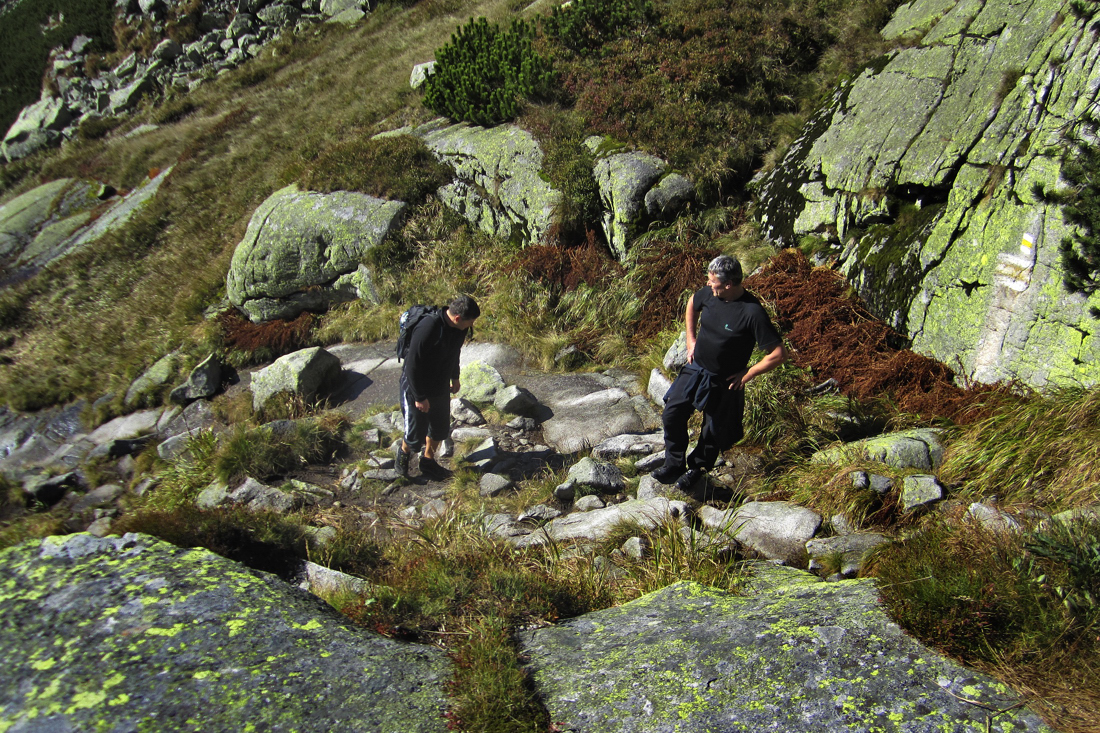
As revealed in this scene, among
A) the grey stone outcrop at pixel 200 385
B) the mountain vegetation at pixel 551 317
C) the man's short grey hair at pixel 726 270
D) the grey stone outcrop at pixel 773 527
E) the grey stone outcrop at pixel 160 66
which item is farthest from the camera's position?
the grey stone outcrop at pixel 160 66

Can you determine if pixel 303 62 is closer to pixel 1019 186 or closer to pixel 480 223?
pixel 480 223

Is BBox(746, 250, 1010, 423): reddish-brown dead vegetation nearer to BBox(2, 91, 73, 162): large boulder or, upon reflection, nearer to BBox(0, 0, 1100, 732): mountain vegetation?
BBox(0, 0, 1100, 732): mountain vegetation

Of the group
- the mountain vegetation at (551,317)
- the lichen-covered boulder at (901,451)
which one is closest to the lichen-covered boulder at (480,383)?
the mountain vegetation at (551,317)

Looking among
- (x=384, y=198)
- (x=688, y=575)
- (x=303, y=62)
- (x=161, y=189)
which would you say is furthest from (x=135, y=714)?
(x=303, y=62)

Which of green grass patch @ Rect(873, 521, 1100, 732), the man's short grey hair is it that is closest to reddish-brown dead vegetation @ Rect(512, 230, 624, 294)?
the man's short grey hair

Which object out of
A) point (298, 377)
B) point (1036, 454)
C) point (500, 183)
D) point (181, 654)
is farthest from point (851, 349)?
point (298, 377)

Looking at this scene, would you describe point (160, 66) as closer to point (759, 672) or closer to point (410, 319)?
point (410, 319)

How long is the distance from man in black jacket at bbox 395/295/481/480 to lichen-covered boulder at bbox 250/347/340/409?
2.96m

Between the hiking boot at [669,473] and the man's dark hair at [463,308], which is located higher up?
the man's dark hair at [463,308]

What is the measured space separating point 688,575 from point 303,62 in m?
25.9

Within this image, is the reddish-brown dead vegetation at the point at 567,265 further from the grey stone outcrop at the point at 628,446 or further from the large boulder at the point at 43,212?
the large boulder at the point at 43,212

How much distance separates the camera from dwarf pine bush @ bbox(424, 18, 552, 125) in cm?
1286

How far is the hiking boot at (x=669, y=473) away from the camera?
6.05 meters

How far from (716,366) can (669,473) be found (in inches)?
47.9
